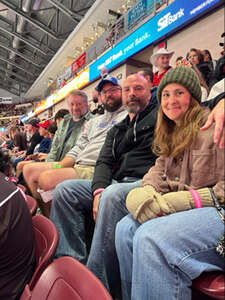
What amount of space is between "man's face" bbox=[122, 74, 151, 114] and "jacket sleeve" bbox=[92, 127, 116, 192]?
0.24 meters

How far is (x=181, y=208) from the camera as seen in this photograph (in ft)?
2.12

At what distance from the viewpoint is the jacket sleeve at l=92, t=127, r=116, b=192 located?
4.07 feet

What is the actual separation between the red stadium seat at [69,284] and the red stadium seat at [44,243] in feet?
0.39

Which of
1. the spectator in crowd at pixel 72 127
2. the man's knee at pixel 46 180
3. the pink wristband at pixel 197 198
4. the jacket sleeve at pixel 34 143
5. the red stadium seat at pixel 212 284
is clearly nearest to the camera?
the red stadium seat at pixel 212 284

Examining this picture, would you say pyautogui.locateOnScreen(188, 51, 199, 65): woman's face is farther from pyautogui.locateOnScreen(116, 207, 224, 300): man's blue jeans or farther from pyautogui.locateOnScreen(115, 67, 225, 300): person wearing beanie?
pyautogui.locateOnScreen(116, 207, 224, 300): man's blue jeans

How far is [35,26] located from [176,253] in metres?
11.4

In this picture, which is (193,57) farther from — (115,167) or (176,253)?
(115,167)

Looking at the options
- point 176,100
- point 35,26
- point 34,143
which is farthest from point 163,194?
point 35,26

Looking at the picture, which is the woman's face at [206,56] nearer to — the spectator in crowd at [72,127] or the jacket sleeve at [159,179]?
the jacket sleeve at [159,179]

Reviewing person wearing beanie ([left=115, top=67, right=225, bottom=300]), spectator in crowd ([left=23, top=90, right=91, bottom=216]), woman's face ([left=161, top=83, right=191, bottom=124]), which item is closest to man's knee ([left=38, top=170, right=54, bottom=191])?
spectator in crowd ([left=23, top=90, right=91, bottom=216])

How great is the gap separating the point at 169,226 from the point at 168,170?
0.22 meters

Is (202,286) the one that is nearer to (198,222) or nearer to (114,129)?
(198,222)

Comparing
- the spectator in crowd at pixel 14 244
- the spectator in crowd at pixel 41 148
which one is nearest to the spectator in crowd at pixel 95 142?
the spectator in crowd at pixel 14 244

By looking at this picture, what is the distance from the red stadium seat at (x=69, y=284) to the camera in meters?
0.52
